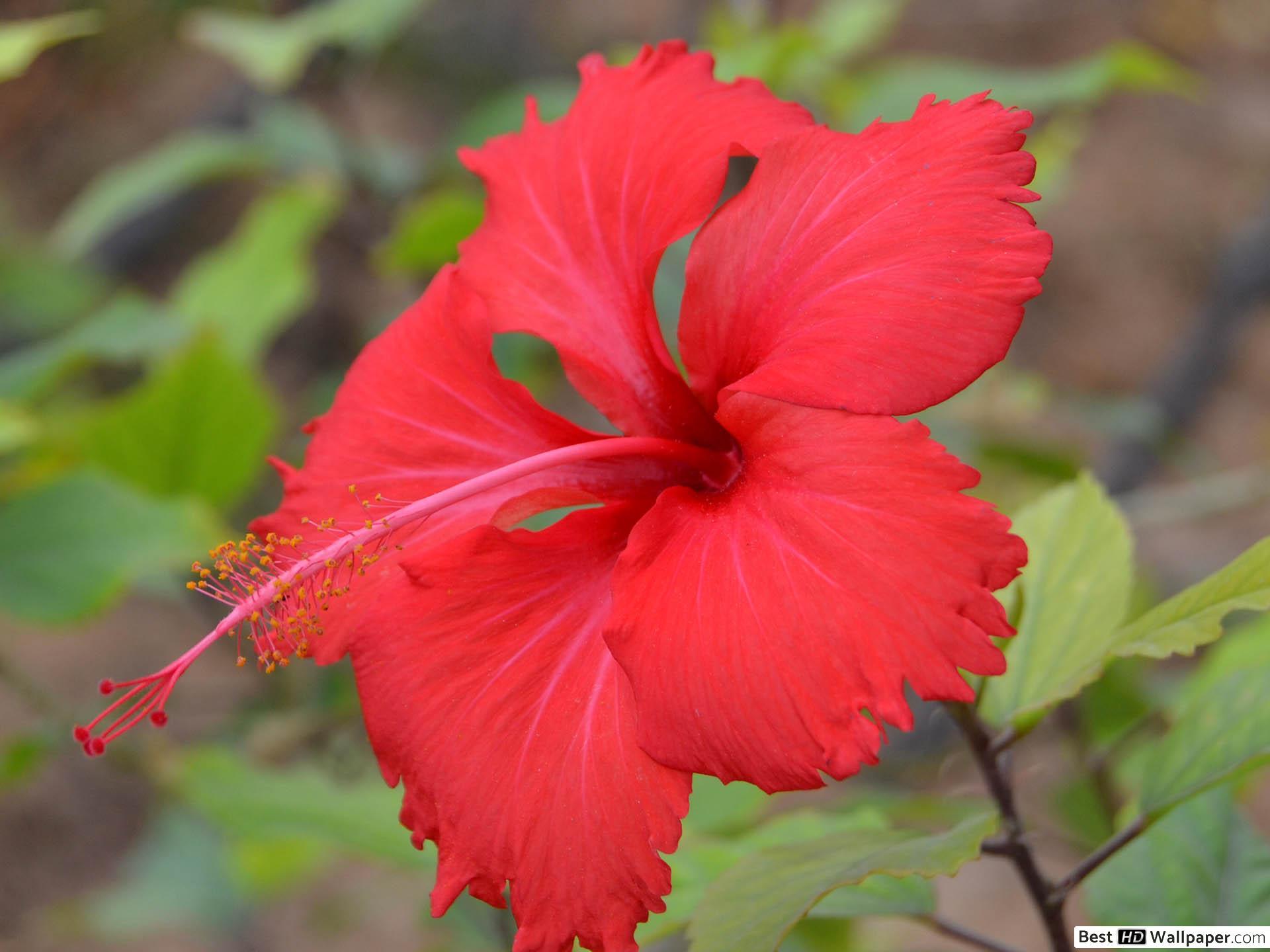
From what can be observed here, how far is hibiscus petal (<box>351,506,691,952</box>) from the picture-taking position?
600 millimetres

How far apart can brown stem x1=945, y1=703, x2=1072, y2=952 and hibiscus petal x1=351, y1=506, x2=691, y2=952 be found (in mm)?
228

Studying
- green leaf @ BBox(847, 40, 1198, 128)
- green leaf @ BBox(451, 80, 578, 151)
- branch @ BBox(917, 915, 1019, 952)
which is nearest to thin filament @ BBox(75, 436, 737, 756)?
branch @ BBox(917, 915, 1019, 952)

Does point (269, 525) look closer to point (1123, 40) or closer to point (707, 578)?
point (707, 578)

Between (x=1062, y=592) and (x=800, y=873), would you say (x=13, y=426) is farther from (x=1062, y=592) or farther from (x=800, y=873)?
(x=1062, y=592)

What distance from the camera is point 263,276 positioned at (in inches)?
70.8

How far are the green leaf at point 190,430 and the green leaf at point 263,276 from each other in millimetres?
145

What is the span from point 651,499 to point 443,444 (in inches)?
6.0

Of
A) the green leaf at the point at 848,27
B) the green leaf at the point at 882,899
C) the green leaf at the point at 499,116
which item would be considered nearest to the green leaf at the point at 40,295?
the green leaf at the point at 499,116

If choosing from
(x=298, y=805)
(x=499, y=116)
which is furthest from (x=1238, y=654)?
(x=499, y=116)

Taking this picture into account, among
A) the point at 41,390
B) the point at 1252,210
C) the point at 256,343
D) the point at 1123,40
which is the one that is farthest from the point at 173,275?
the point at 1252,210

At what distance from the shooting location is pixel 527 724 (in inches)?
24.8

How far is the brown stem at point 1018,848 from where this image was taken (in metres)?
0.71

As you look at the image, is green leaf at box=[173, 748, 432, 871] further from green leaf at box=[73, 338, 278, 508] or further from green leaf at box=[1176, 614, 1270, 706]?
green leaf at box=[1176, 614, 1270, 706]

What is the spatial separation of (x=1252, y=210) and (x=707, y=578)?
3166 mm
